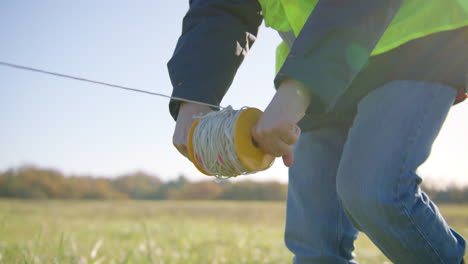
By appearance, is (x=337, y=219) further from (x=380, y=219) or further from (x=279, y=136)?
(x=279, y=136)

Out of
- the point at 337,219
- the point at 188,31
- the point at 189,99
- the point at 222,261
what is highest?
the point at 188,31

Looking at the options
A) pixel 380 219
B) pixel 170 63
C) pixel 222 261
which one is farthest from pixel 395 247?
pixel 222 261

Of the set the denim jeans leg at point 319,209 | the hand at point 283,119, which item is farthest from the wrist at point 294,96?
the denim jeans leg at point 319,209

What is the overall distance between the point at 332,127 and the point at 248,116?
1.75 ft

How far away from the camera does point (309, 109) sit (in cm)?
93

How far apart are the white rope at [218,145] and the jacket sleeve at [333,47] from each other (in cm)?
16

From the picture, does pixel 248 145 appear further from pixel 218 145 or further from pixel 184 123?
pixel 184 123

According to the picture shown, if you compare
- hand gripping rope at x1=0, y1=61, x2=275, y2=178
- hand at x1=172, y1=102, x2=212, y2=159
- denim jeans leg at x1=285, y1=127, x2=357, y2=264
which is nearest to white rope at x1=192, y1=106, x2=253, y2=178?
hand gripping rope at x1=0, y1=61, x2=275, y2=178

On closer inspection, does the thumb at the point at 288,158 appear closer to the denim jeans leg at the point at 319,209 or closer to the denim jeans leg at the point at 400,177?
the denim jeans leg at the point at 400,177

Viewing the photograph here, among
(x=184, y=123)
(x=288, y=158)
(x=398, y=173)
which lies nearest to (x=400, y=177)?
(x=398, y=173)

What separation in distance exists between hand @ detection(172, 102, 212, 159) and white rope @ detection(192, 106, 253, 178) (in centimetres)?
10

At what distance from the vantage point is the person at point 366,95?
915 mm

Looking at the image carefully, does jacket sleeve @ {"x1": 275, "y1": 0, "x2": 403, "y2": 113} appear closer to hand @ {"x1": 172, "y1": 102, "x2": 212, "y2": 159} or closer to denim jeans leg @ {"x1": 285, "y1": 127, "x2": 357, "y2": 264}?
hand @ {"x1": 172, "y1": 102, "x2": 212, "y2": 159}

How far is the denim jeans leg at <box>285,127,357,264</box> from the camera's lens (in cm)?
133
